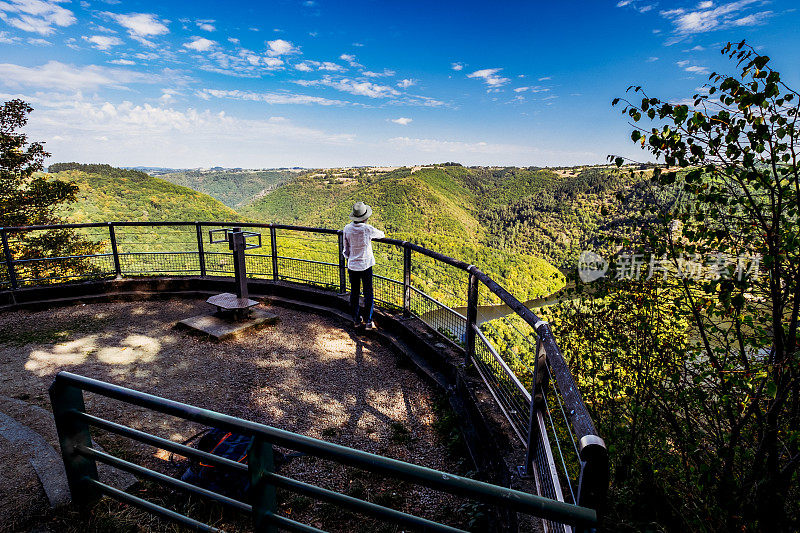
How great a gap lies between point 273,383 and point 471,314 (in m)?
2.31

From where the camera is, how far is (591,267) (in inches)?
275

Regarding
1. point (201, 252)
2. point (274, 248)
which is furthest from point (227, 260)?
point (274, 248)

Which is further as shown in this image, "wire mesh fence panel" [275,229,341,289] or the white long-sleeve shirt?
"wire mesh fence panel" [275,229,341,289]

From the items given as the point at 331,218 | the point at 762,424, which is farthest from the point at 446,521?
the point at 331,218

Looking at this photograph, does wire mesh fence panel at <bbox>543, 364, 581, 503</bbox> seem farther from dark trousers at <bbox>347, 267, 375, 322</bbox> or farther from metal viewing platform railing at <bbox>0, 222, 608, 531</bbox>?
dark trousers at <bbox>347, 267, 375, 322</bbox>

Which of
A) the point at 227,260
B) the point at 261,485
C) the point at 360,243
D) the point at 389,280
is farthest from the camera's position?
the point at 227,260

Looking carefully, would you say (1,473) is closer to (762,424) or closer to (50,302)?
(50,302)

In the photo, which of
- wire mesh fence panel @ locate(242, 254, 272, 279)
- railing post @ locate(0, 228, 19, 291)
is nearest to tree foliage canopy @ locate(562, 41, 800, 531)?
wire mesh fence panel @ locate(242, 254, 272, 279)

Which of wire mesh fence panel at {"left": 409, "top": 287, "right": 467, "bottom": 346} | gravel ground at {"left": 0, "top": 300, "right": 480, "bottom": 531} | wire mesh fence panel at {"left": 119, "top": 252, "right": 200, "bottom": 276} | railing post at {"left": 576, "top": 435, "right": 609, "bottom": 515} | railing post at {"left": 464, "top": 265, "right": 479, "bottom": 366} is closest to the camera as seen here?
railing post at {"left": 576, "top": 435, "right": 609, "bottom": 515}

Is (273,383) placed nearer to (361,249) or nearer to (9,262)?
(361,249)

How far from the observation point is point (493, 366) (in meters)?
3.30

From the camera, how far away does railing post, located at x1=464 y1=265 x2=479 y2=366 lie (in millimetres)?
3465

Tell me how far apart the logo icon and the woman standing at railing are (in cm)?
391

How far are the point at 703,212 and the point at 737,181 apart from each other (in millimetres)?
655
